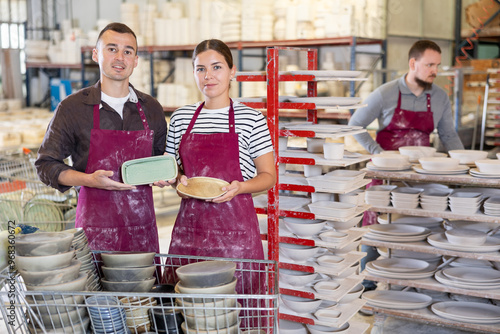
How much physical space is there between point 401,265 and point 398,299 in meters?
0.25

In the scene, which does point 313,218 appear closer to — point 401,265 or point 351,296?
point 351,296

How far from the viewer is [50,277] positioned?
1.71 m

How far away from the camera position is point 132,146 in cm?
272

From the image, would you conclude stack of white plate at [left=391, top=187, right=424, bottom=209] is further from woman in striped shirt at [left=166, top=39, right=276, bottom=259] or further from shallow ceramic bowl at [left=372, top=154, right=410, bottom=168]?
woman in striped shirt at [left=166, top=39, right=276, bottom=259]

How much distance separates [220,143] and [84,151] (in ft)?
2.20

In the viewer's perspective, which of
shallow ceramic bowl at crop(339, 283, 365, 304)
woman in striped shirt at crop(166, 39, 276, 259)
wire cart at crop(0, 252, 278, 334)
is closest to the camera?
wire cart at crop(0, 252, 278, 334)

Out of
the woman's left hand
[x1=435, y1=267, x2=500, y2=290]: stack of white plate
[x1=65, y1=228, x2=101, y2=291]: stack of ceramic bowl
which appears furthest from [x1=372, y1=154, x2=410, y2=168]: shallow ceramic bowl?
[x1=65, y1=228, x2=101, y2=291]: stack of ceramic bowl

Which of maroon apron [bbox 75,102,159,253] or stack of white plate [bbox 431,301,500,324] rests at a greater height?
maroon apron [bbox 75,102,159,253]

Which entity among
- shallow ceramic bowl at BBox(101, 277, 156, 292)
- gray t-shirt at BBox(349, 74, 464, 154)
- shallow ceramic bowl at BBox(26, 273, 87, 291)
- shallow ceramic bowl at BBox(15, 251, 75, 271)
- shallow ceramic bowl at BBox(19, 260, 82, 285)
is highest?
gray t-shirt at BBox(349, 74, 464, 154)

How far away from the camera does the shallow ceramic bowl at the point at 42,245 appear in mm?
1730

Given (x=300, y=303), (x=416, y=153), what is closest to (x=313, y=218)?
(x=300, y=303)

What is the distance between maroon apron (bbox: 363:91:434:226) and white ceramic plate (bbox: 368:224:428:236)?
552 mm

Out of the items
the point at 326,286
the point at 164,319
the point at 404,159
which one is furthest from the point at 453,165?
the point at 164,319

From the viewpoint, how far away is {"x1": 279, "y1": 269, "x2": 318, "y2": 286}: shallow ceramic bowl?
10.4 ft
